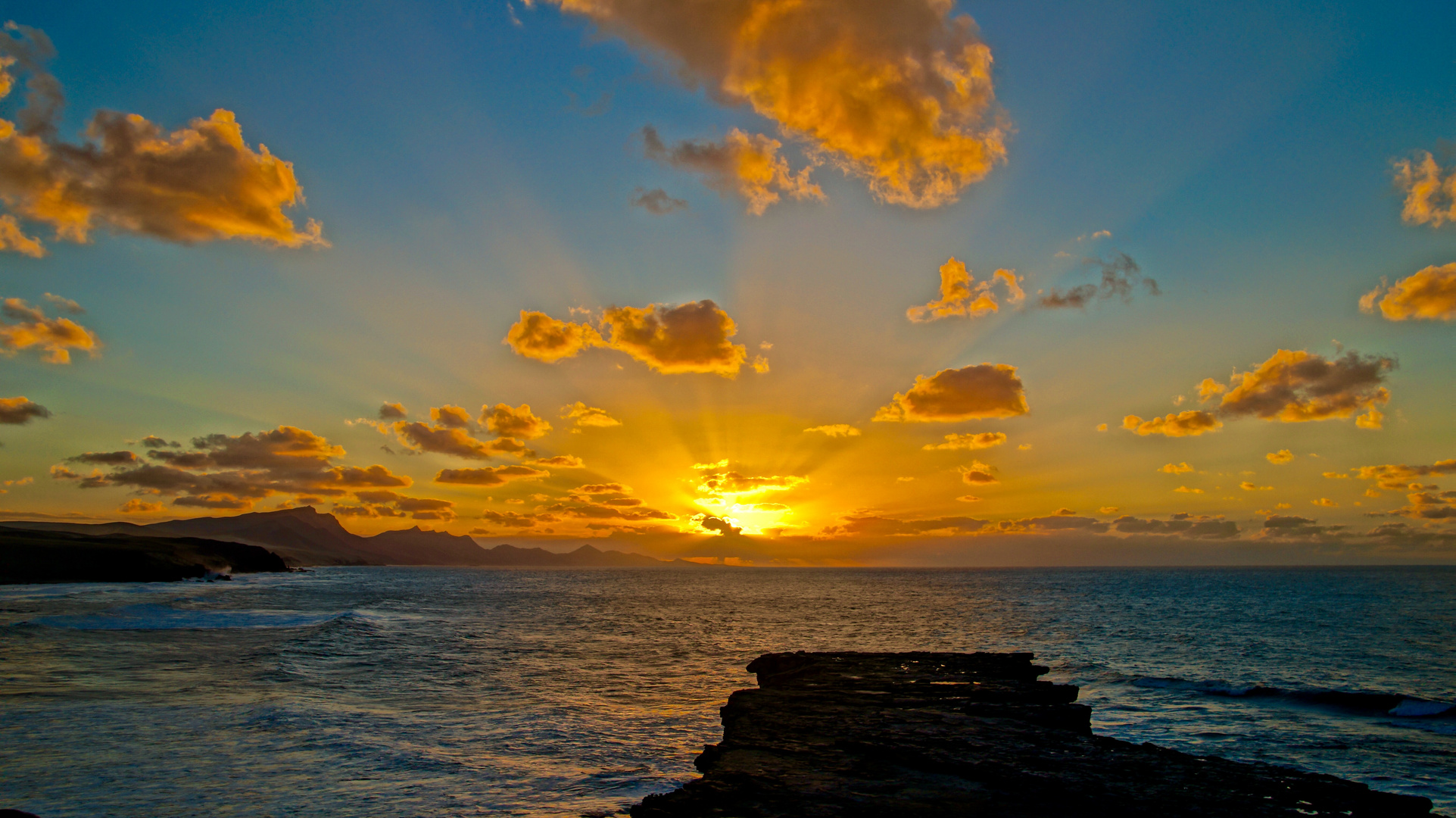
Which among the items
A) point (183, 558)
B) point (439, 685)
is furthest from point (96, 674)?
point (183, 558)

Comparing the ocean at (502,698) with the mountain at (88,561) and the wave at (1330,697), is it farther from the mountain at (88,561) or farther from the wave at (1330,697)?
the mountain at (88,561)

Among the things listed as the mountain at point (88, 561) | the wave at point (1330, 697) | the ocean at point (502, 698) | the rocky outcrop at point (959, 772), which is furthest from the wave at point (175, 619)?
the mountain at point (88, 561)

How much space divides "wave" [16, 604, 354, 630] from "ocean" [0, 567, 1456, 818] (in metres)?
0.57

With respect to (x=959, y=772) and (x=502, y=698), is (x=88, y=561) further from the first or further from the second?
(x=959, y=772)

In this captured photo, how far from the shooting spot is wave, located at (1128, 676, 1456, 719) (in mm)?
28844

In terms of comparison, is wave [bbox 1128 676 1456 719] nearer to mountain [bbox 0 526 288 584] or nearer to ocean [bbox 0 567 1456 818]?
ocean [bbox 0 567 1456 818]

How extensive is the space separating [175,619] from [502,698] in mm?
41104

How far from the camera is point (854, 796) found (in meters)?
11.7

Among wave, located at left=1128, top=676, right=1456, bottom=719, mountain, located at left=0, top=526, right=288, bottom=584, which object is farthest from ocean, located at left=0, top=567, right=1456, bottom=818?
mountain, located at left=0, top=526, right=288, bottom=584

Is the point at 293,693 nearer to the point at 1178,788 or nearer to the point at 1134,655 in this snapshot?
the point at 1178,788

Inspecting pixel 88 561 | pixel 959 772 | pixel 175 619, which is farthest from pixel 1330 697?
pixel 88 561

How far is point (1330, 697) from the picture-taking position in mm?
31656

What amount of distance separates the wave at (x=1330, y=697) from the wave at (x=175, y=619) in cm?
5736

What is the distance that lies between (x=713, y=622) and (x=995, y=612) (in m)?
37.5
